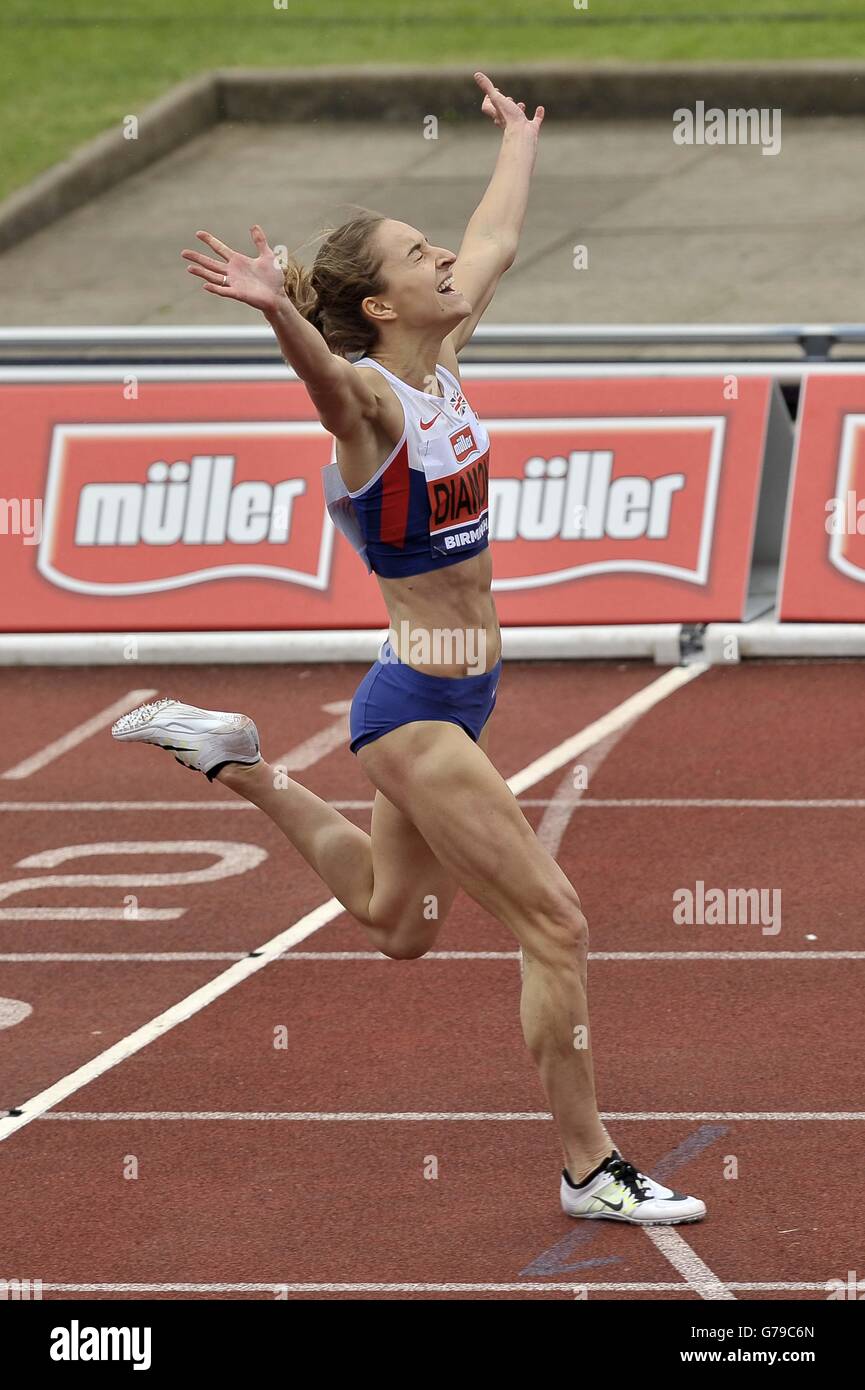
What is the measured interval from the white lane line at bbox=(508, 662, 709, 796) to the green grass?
13263 mm

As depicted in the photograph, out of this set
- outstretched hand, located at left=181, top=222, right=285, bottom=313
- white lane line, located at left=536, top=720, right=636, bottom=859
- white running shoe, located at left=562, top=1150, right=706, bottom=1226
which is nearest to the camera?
outstretched hand, located at left=181, top=222, right=285, bottom=313

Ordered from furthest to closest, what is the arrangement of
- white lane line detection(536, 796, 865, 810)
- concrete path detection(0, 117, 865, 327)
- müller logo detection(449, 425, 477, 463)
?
concrete path detection(0, 117, 865, 327), white lane line detection(536, 796, 865, 810), müller logo detection(449, 425, 477, 463)

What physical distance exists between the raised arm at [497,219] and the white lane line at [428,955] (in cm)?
238

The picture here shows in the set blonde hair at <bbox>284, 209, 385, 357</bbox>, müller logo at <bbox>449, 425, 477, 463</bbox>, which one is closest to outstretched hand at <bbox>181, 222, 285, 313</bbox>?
blonde hair at <bbox>284, 209, 385, 357</bbox>

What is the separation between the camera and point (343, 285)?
5.25 metres

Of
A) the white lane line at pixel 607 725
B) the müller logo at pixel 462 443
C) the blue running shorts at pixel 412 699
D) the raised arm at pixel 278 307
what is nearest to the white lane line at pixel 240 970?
the white lane line at pixel 607 725

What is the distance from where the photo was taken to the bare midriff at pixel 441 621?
5359mm

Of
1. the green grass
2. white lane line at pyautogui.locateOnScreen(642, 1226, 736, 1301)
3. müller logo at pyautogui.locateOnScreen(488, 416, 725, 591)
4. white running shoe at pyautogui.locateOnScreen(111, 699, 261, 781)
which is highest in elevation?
the green grass

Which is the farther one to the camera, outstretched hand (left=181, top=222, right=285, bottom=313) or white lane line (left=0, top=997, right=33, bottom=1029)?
white lane line (left=0, top=997, right=33, bottom=1029)

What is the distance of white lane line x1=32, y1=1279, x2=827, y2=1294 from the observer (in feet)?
16.9

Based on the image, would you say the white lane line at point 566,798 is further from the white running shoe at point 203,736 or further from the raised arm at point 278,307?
the raised arm at point 278,307

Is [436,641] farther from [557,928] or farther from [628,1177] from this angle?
[628,1177]

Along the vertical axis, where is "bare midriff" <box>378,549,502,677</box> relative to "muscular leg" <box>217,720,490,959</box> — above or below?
above

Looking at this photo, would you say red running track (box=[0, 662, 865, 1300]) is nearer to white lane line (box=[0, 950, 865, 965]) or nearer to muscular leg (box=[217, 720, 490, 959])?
white lane line (box=[0, 950, 865, 965])
